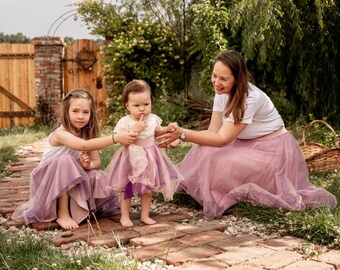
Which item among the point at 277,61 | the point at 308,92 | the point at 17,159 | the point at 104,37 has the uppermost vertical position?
the point at 104,37

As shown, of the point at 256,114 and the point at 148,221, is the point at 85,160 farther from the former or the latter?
the point at 256,114

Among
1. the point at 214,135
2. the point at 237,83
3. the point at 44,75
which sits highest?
the point at 44,75

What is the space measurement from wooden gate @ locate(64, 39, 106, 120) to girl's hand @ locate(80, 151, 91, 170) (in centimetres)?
728

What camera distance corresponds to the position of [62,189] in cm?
294

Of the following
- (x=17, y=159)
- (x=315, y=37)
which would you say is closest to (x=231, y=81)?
(x=17, y=159)

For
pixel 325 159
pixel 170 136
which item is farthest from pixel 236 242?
pixel 325 159

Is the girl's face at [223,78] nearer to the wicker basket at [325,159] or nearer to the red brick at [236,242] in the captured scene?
the red brick at [236,242]

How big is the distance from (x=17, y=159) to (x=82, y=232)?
3.36m

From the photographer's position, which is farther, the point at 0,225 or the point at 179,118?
the point at 179,118

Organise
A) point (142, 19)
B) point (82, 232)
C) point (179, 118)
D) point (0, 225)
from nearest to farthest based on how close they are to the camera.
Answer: point (82, 232), point (0, 225), point (179, 118), point (142, 19)

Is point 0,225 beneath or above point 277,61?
beneath

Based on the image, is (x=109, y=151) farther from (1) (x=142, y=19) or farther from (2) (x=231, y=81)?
(1) (x=142, y=19)

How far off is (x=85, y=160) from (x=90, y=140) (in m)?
0.19

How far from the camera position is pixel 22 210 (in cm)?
313
